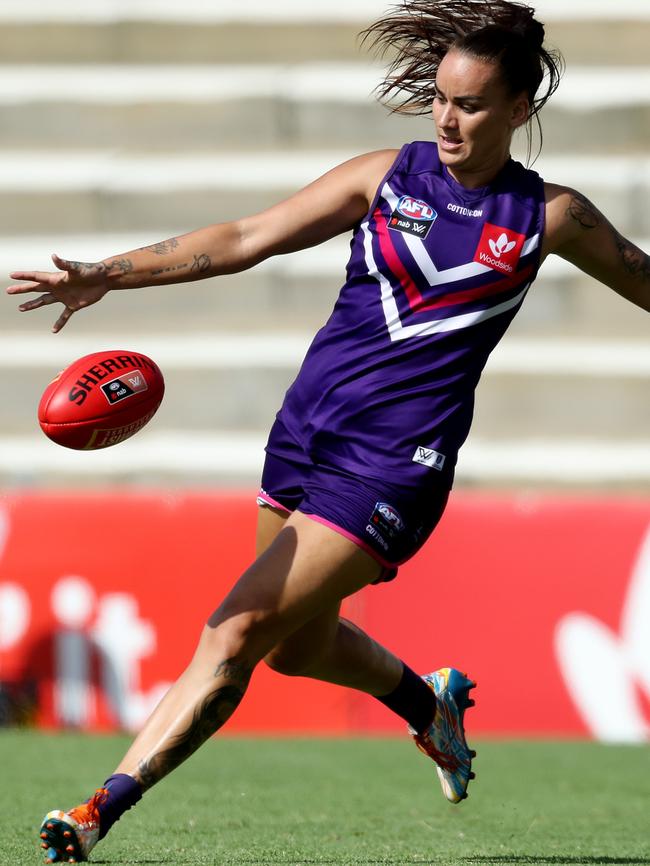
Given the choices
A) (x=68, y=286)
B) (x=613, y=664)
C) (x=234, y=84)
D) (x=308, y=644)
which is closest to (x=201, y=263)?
(x=68, y=286)

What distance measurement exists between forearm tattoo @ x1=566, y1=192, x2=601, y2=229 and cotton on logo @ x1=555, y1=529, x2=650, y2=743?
3.55m

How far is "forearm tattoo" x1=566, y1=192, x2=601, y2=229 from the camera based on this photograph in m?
3.92

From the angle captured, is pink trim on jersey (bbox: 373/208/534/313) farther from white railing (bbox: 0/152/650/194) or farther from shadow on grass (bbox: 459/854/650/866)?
white railing (bbox: 0/152/650/194)

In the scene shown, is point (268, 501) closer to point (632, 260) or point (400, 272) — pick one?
point (400, 272)

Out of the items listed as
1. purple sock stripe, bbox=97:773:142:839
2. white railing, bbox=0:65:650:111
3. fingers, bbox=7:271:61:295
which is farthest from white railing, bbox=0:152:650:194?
purple sock stripe, bbox=97:773:142:839

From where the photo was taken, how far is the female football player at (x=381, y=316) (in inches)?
144

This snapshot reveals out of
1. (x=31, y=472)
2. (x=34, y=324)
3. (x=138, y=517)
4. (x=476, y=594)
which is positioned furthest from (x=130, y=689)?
(x=34, y=324)

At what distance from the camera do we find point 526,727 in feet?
23.9

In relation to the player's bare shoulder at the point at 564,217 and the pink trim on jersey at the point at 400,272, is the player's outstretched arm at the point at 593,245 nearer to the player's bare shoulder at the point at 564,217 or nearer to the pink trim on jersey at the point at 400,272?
the player's bare shoulder at the point at 564,217

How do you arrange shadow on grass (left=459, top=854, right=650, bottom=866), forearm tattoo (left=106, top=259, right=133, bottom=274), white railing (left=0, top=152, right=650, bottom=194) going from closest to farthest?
forearm tattoo (left=106, top=259, right=133, bottom=274)
shadow on grass (left=459, top=854, right=650, bottom=866)
white railing (left=0, top=152, right=650, bottom=194)

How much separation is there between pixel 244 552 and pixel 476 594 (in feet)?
3.94

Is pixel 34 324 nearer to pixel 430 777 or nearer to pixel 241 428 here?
pixel 241 428

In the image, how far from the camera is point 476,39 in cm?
376

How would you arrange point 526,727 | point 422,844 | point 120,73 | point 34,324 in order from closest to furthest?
point 422,844 < point 526,727 < point 34,324 < point 120,73
